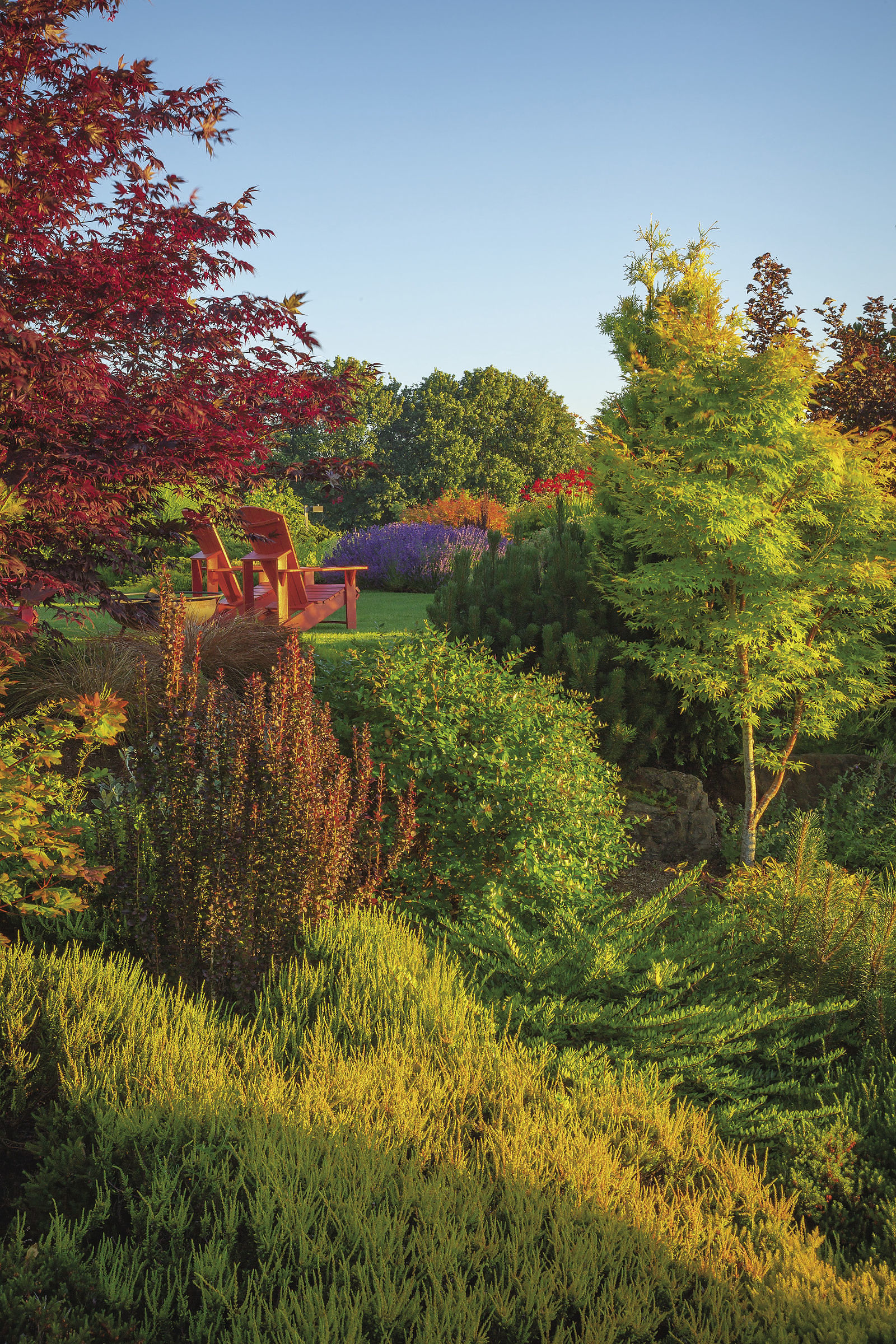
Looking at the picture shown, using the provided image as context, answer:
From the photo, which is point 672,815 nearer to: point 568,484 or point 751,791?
point 751,791

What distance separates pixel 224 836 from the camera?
11.7 feet

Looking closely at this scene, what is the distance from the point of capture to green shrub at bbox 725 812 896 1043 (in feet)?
12.1

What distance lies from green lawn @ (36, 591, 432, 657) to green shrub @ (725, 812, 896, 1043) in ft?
10.4

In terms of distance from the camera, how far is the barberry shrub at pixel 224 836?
3.52 m

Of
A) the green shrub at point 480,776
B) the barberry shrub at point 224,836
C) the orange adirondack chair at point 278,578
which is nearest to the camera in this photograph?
the barberry shrub at point 224,836

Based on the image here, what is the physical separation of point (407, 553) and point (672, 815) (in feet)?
36.7

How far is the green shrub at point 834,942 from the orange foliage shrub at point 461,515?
19.4 m

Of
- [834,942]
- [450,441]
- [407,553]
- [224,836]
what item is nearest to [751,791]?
[834,942]

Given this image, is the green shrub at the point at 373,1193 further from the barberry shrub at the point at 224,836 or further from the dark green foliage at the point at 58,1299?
the barberry shrub at the point at 224,836

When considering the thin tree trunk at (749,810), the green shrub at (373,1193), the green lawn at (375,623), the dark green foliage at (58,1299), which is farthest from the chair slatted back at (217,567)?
the dark green foliage at (58,1299)

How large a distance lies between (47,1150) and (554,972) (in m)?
1.99

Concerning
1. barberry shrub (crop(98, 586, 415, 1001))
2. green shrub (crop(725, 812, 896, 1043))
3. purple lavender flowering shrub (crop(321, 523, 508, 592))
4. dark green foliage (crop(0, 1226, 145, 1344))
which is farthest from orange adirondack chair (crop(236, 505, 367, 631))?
purple lavender flowering shrub (crop(321, 523, 508, 592))

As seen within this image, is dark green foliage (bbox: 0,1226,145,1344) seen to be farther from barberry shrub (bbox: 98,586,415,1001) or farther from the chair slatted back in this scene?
the chair slatted back

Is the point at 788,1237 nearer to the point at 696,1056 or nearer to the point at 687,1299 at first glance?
the point at 687,1299
